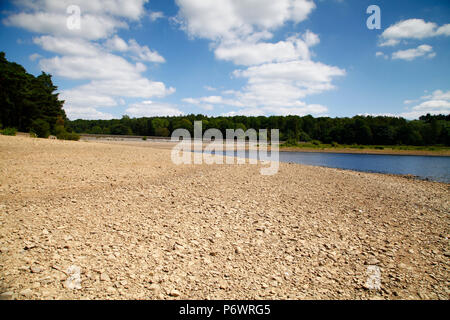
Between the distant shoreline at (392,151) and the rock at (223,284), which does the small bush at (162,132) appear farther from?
the rock at (223,284)

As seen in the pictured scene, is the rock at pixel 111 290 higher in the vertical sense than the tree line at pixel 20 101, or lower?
lower

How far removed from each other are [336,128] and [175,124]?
74.3 meters

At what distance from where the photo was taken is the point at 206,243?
4.93 m

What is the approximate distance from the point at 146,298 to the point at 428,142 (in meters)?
99.8

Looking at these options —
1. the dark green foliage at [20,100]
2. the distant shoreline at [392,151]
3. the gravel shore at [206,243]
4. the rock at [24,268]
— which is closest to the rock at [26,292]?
the gravel shore at [206,243]

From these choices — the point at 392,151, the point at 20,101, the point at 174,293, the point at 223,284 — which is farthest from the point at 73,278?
the point at 392,151

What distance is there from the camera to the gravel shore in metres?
3.61

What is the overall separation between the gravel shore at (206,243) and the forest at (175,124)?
71.9 ft

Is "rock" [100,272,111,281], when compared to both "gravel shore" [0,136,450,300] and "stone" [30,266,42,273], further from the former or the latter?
"stone" [30,266,42,273]

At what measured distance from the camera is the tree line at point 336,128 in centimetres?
7550

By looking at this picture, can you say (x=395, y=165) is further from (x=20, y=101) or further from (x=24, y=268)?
(x=20, y=101)

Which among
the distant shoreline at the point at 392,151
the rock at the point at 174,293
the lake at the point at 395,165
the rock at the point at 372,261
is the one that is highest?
the distant shoreline at the point at 392,151

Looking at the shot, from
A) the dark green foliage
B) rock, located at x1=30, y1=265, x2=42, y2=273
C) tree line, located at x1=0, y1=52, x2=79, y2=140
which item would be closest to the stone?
rock, located at x1=30, y1=265, x2=42, y2=273

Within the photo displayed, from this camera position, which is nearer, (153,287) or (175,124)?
(153,287)
